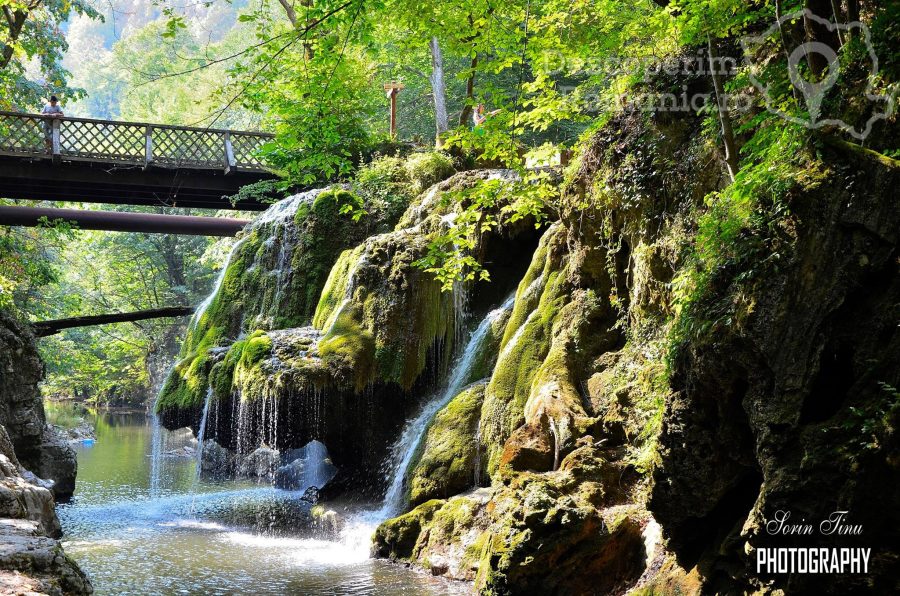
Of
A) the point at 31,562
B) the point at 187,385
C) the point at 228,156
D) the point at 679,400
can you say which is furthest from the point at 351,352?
the point at 228,156

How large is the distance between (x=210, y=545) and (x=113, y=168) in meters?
10.9

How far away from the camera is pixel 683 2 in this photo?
273 inches

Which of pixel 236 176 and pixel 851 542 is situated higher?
pixel 236 176

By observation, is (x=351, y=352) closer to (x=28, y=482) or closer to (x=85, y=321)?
(x=28, y=482)

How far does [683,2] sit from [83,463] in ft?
58.2

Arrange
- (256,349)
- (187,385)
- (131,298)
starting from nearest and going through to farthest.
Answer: (256,349) → (187,385) → (131,298)

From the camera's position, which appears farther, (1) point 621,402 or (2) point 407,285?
(2) point 407,285

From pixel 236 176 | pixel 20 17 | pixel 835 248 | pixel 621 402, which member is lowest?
pixel 621 402

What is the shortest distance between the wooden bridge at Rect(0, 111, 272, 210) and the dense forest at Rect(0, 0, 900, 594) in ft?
2.51

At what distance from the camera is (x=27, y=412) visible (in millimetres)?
13406

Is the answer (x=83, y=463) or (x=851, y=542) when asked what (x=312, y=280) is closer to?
(x=83, y=463)

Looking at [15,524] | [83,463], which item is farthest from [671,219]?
[83,463]

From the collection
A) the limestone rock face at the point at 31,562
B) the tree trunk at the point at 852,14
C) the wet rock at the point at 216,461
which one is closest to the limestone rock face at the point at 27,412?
the wet rock at the point at 216,461

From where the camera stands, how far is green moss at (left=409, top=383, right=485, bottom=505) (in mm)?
9461
